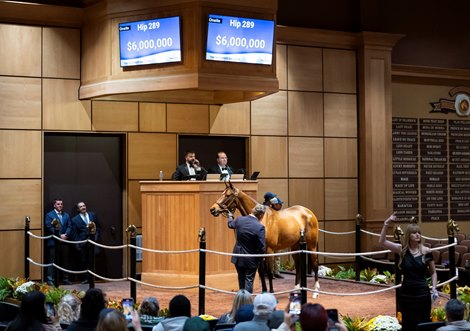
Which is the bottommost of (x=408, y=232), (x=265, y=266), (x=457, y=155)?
(x=265, y=266)

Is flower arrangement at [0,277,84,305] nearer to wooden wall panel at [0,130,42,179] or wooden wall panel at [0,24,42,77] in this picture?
wooden wall panel at [0,130,42,179]

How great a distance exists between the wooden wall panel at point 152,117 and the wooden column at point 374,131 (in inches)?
182

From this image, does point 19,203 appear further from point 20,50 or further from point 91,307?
point 91,307

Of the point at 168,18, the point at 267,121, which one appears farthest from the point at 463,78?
the point at 168,18

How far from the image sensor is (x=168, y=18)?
1330 cm

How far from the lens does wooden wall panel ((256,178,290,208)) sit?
16.4m

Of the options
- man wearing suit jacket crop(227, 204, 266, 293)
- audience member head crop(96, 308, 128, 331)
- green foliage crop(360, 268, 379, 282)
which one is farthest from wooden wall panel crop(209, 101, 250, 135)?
audience member head crop(96, 308, 128, 331)

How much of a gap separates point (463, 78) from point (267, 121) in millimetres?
5946

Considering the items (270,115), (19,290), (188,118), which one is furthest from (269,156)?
(19,290)

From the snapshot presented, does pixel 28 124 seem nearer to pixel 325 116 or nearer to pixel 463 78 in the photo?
pixel 325 116

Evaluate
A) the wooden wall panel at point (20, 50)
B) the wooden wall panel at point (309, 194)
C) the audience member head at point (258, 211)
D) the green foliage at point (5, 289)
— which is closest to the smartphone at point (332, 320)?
the audience member head at point (258, 211)

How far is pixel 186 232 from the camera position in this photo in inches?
509

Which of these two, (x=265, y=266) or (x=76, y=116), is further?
(x=76, y=116)

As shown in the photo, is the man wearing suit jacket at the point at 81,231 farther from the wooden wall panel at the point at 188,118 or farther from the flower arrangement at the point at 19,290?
the wooden wall panel at the point at 188,118
